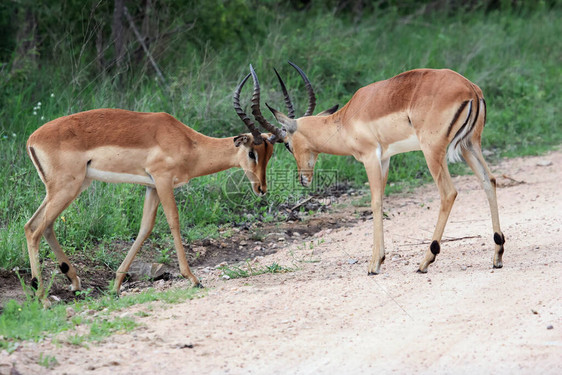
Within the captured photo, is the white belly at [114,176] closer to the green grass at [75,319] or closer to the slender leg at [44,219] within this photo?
the slender leg at [44,219]

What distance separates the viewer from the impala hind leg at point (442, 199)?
5484 mm

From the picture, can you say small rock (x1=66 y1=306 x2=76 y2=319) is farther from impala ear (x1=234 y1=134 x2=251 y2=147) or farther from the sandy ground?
impala ear (x1=234 y1=134 x2=251 y2=147)

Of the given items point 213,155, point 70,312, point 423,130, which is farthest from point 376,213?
point 70,312

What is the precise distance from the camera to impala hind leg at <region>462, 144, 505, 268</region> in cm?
551

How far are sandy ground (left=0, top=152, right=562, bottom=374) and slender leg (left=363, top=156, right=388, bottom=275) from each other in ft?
0.40

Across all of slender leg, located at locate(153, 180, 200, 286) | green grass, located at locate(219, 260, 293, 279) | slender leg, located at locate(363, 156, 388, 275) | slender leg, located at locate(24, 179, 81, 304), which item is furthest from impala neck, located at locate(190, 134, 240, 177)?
slender leg, located at locate(363, 156, 388, 275)

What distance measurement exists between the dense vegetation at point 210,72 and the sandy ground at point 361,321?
1.67m

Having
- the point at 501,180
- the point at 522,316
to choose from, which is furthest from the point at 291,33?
the point at 522,316

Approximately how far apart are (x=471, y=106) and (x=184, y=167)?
7.97 ft

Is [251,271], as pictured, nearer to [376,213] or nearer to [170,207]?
[170,207]

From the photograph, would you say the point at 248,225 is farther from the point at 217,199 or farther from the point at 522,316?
the point at 522,316

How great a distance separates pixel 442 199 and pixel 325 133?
1447 millimetres

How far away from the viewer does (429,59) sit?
12664 mm

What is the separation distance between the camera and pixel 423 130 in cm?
555
